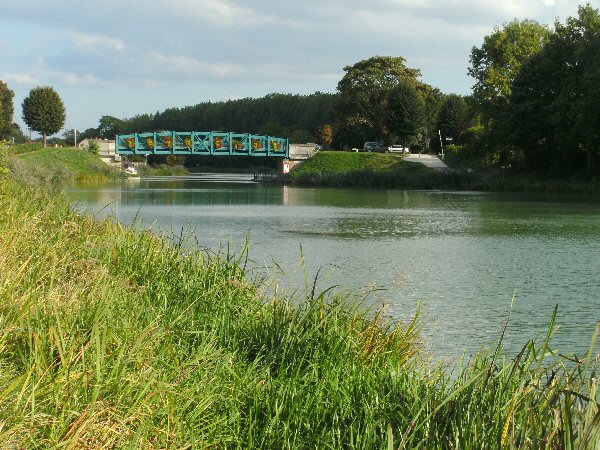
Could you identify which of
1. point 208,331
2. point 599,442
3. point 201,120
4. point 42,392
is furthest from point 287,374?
point 201,120

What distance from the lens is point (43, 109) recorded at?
254 ft

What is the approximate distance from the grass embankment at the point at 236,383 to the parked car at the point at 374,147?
59.8 meters

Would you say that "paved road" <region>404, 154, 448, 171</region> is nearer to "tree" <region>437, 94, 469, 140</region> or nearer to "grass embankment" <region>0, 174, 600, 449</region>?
"tree" <region>437, 94, 469, 140</region>

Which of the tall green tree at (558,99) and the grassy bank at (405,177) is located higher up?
the tall green tree at (558,99)

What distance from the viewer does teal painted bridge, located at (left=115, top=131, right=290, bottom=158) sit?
75062 mm

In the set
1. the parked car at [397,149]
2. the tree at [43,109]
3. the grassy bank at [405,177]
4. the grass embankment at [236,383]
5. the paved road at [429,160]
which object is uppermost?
the tree at [43,109]

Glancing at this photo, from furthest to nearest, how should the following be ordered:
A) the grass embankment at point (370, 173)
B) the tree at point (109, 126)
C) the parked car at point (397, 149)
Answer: the tree at point (109, 126)
the parked car at point (397, 149)
the grass embankment at point (370, 173)

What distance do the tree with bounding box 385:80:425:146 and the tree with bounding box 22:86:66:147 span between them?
29450 mm

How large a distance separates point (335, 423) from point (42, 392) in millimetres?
1549

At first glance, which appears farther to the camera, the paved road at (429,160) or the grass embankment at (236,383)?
the paved road at (429,160)

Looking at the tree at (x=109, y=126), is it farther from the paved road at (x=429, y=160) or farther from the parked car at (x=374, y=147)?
the paved road at (x=429, y=160)

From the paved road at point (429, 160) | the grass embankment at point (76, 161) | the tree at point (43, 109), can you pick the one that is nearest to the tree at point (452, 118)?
the paved road at point (429, 160)

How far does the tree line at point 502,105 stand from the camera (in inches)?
1629

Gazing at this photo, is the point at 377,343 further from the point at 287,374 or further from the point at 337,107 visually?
the point at 337,107
